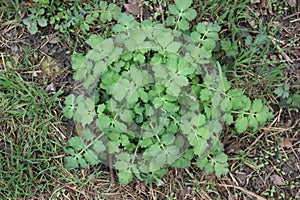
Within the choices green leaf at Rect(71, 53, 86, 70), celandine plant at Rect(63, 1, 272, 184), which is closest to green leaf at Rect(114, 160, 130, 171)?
celandine plant at Rect(63, 1, 272, 184)

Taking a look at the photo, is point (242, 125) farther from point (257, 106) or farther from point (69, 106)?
point (69, 106)

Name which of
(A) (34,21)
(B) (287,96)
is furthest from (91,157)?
(B) (287,96)

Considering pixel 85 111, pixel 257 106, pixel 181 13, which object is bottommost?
pixel 85 111

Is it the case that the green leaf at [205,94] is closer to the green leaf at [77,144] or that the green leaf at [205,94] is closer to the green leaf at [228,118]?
the green leaf at [228,118]

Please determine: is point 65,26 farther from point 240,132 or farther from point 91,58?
point 240,132

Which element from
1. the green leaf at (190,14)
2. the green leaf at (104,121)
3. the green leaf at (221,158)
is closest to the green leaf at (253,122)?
the green leaf at (221,158)
